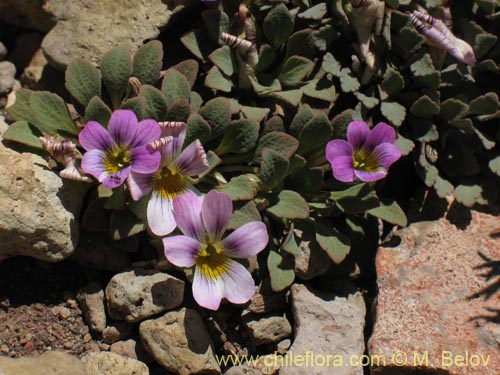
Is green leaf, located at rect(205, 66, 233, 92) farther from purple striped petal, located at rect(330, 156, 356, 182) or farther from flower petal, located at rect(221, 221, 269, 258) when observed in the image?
flower petal, located at rect(221, 221, 269, 258)

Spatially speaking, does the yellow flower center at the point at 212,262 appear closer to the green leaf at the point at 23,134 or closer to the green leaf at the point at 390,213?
the green leaf at the point at 390,213

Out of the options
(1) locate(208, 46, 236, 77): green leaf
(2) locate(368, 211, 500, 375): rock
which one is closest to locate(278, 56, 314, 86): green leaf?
(1) locate(208, 46, 236, 77): green leaf

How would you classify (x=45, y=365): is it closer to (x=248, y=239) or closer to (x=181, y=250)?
(x=181, y=250)

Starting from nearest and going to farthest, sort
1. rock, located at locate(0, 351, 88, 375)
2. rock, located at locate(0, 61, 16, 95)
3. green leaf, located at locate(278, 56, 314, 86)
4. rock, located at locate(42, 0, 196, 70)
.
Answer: rock, located at locate(0, 351, 88, 375), green leaf, located at locate(278, 56, 314, 86), rock, located at locate(42, 0, 196, 70), rock, located at locate(0, 61, 16, 95)

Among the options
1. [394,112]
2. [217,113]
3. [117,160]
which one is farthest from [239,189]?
[394,112]

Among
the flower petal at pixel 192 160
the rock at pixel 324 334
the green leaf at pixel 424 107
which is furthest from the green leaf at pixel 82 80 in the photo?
the green leaf at pixel 424 107

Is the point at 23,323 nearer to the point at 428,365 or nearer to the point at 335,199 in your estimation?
the point at 335,199
